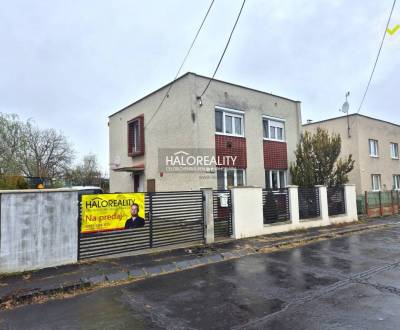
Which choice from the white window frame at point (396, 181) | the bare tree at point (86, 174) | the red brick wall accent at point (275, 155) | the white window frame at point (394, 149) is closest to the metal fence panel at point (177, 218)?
the red brick wall accent at point (275, 155)

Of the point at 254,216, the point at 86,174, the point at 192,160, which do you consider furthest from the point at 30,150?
the point at 254,216

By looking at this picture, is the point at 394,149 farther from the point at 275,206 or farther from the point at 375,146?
the point at 275,206

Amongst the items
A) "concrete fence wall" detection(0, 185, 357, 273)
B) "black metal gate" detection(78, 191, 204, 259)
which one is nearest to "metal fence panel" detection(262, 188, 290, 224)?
"black metal gate" detection(78, 191, 204, 259)

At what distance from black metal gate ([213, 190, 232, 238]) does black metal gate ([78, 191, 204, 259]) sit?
0.82 metres

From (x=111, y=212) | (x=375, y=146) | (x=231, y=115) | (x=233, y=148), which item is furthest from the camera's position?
(x=375, y=146)

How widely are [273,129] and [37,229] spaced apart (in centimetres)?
1367

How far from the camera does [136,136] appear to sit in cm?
1762

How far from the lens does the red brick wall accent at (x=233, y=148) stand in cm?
1398

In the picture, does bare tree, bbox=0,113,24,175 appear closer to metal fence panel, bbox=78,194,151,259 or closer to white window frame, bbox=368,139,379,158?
metal fence panel, bbox=78,194,151,259

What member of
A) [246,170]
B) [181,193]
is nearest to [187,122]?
[246,170]

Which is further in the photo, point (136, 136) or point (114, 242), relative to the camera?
point (136, 136)

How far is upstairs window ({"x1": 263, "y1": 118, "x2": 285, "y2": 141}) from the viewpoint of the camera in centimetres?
1655

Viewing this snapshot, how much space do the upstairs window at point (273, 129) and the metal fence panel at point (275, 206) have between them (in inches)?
209

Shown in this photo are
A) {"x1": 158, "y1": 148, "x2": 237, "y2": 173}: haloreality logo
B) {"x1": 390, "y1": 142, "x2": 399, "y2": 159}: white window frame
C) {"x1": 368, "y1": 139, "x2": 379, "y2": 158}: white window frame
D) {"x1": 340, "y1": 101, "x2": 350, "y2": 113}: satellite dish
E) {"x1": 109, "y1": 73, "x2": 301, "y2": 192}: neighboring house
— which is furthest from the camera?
{"x1": 390, "y1": 142, "x2": 399, "y2": 159}: white window frame
